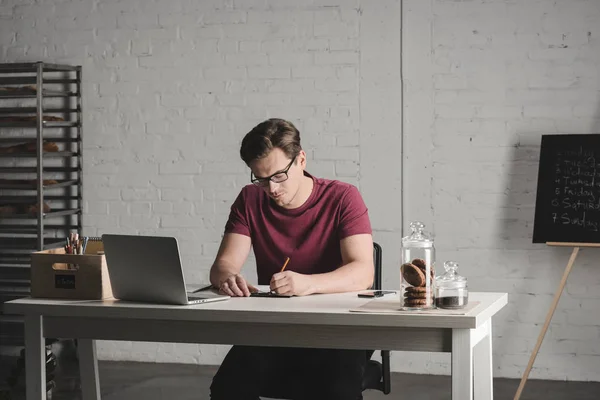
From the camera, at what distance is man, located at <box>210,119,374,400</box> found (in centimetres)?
298

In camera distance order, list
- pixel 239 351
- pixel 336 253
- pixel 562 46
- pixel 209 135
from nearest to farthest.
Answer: pixel 239 351 < pixel 336 253 < pixel 562 46 < pixel 209 135

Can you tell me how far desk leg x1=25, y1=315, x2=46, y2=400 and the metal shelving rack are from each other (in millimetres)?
2577

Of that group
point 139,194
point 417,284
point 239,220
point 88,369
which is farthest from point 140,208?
point 417,284

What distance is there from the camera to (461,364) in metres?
2.51

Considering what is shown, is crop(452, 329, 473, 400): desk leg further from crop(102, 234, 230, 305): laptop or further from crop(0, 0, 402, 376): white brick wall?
crop(0, 0, 402, 376): white brick wall

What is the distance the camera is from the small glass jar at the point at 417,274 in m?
2.60

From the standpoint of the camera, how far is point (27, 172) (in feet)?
18.4

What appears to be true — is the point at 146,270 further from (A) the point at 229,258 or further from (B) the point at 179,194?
(B) the point at 179,194

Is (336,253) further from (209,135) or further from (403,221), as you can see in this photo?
(209,135)

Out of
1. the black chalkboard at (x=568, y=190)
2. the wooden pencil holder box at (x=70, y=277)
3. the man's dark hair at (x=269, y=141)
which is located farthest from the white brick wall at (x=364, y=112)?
the wooden pencil holder box at (x=70, y=277)

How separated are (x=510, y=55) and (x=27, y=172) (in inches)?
118

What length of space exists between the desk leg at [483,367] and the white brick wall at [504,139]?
2.25m

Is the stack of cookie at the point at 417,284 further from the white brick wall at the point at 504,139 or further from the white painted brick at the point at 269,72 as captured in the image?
the white painted brick at the point at 269,72

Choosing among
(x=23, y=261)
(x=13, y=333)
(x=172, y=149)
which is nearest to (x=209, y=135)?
(x=172, y=149)
